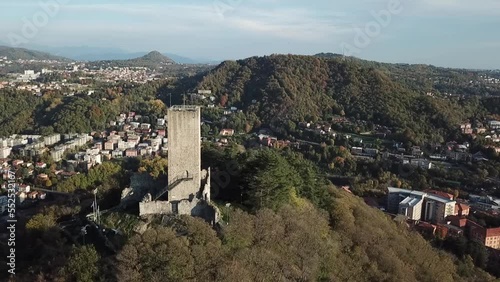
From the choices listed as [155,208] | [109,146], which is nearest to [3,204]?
[155,208]

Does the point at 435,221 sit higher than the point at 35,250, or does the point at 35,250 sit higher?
the point at 35,250

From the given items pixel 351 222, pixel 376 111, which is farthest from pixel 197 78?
pixel 351 222

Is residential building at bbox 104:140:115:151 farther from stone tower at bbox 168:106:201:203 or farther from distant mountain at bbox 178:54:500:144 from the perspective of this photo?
stone tower at bbox 168:106:201:203

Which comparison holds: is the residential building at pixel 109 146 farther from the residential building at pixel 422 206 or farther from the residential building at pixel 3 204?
the residential building at pixel 422 206

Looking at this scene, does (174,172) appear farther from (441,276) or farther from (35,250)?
(441,276)

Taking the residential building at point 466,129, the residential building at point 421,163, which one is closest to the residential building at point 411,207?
the residential building at point 421,163
